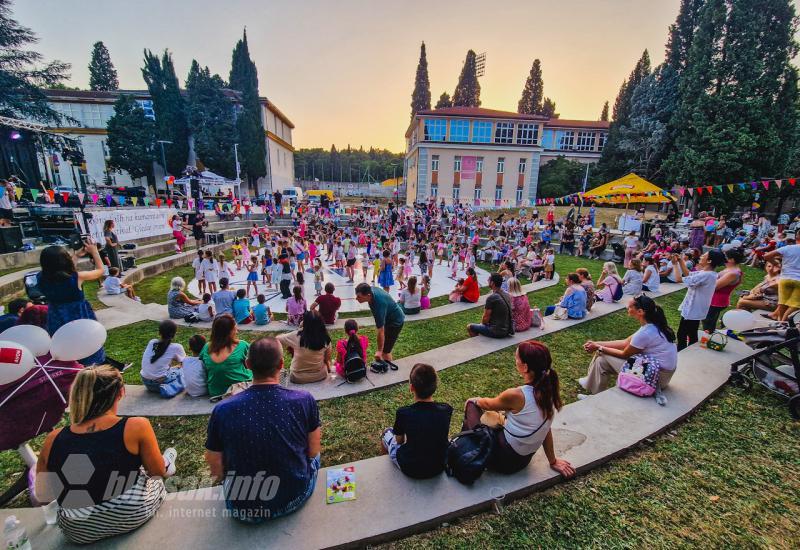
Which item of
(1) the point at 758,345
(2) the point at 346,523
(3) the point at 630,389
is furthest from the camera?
(1) the point at 758,345

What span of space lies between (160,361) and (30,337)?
128 cm

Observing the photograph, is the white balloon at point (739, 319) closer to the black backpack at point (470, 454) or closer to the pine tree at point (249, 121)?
the black backpack at point (470, 454)

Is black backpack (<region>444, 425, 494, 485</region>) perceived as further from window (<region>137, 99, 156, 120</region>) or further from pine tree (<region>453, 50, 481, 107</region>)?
pine tree (<region>453, 50, 481, 107</region>)

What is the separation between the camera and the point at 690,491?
2.90m

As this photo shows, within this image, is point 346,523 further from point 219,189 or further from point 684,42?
point 684,42

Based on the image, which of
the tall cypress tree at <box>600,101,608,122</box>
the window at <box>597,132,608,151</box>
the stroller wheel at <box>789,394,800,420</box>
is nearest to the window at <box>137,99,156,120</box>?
the stroller wheel at <box>789,394,800,420</box>

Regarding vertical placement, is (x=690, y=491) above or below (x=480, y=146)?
below

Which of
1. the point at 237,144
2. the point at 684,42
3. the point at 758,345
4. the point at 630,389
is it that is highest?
the point at 684,42

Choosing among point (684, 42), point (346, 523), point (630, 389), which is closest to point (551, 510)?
point (346, 523)

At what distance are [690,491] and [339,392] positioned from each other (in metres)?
3.75

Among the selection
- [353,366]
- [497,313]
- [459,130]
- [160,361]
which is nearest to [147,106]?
[459,130]

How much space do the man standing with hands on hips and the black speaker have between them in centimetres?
1354

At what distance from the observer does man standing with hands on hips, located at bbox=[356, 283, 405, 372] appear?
5117 mm

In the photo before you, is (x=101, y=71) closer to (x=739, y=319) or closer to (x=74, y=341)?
(x=74, y=341)
